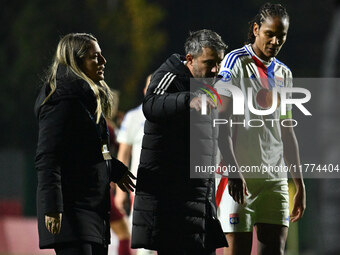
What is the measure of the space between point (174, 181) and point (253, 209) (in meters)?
0.94

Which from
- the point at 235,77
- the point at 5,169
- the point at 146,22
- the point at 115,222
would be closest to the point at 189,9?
the point at 146,22

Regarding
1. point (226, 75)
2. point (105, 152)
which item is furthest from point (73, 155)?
point (226, 75)

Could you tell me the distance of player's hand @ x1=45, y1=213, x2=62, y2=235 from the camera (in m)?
5.25

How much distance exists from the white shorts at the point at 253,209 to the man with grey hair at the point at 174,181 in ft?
2.41

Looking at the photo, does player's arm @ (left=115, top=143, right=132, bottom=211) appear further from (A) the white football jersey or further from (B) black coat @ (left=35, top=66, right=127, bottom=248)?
(B) black coat @ (left=35, top=66, right=127, bottom=248)

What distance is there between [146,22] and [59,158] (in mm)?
43811

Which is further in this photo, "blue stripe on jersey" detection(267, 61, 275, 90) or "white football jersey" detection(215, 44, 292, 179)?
"blue stripe on jersey" detection(267, 61, 275, 90)

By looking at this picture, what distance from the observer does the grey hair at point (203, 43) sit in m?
5.68

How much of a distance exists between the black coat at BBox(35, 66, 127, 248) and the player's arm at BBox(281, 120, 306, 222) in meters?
1.58

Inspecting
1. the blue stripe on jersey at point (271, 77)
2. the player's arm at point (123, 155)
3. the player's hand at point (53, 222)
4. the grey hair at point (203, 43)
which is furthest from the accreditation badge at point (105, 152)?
the player's arm at point (123, 155)

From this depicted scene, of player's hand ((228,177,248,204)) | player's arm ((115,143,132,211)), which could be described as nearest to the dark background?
player's arm ((115,143,132,211))

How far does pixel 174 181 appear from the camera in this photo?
18.8ft

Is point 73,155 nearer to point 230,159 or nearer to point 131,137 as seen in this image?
point 230,159

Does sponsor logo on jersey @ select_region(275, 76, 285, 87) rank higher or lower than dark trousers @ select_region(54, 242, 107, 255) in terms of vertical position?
higher
